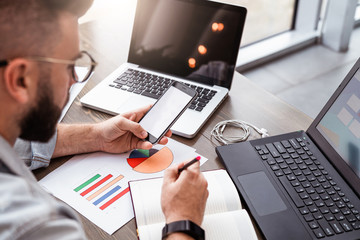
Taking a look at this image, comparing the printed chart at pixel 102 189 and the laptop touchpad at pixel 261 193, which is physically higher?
the laptop touchpad at pixel 261 193

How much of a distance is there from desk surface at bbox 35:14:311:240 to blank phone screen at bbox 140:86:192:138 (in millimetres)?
84

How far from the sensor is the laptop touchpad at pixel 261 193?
0.91m

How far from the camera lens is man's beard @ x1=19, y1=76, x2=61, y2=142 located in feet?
2.44

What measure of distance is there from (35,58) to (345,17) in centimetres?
248

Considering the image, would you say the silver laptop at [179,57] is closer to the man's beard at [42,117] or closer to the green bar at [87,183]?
the green bar at [87,183]

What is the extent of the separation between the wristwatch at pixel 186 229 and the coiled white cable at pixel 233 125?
0.35 m

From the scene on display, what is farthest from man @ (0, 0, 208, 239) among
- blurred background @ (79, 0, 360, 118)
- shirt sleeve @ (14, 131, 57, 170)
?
blurred background @ (79, 0, 360, 118)

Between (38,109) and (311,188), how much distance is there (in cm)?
62

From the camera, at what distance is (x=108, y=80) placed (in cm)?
132

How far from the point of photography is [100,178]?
1006mm

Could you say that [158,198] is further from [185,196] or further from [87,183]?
[87,183]

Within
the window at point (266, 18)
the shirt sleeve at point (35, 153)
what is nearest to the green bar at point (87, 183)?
the shirt sleeve at point (35, 153)

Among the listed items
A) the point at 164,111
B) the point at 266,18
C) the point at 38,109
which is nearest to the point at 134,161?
the point at 164,111

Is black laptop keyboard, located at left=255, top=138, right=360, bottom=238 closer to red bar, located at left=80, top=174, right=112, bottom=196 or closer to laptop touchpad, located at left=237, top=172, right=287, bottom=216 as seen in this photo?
laptop touchpad, located at left=237, top=172, right=287, bottom=216
